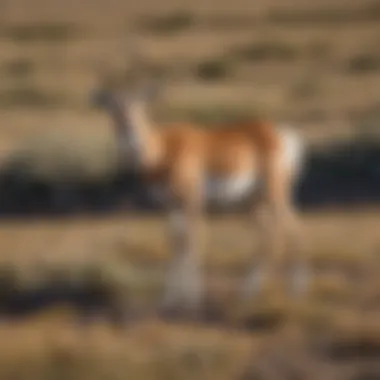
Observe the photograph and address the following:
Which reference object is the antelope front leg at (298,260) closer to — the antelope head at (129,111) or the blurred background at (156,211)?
the blurred background at (156,211)

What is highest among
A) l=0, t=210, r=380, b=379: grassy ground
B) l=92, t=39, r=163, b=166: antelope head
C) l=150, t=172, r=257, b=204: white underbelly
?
l=92, t=39, r=163, b=166: antelope head

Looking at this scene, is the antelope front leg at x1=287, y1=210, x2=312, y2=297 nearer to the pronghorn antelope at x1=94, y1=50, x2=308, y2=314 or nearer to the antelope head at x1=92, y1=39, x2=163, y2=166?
the pronghorn antelope at x1=94, y1=50, x2=308, y2=314

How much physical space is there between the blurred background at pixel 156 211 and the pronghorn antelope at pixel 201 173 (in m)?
0.02

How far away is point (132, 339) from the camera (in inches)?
58.9

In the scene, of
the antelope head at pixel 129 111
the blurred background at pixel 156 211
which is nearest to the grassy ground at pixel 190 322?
the blurred background at pixel 156 211

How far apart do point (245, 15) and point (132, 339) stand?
58 cm

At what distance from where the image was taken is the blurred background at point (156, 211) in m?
1.48

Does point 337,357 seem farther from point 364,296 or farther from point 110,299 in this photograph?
point 110,299

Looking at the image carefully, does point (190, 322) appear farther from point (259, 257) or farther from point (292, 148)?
point (292, 148)

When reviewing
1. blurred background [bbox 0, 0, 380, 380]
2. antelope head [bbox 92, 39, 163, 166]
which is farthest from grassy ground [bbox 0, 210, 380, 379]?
antelope head [bbox 92, 39, 163, 166]

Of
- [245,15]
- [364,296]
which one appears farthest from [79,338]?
[245,15]

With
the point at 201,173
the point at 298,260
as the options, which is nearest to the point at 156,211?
the point at 201,173

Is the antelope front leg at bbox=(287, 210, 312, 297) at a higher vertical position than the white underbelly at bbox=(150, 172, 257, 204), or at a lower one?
lower

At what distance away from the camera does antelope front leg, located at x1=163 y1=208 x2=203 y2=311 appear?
1.51 m
